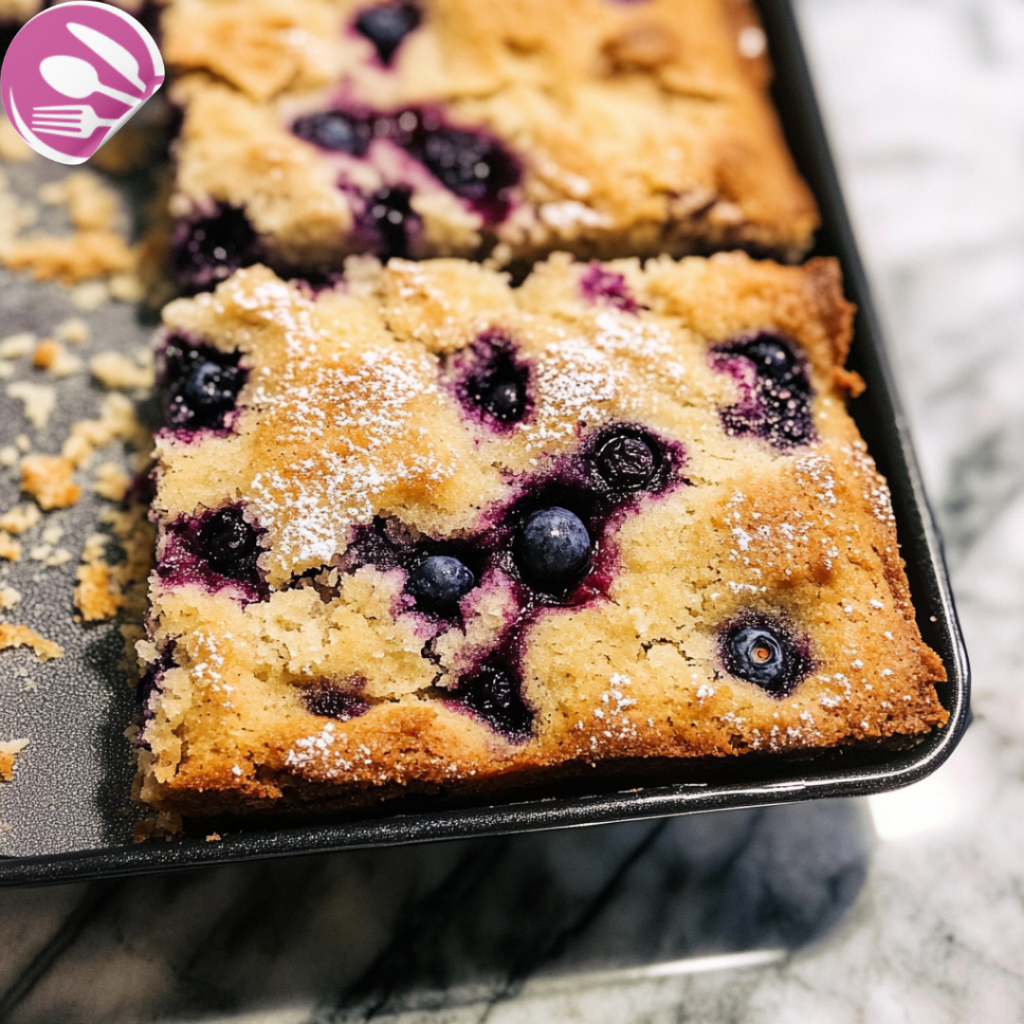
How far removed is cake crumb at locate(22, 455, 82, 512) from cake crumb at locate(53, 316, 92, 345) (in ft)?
1.01

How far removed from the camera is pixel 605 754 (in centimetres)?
180

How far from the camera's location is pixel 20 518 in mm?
2203

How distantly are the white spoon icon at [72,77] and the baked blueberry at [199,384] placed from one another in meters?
0.46

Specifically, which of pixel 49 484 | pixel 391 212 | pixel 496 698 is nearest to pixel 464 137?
pixel 391 212

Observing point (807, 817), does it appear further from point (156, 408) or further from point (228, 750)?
point (156, 408)

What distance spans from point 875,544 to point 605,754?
0.63 m

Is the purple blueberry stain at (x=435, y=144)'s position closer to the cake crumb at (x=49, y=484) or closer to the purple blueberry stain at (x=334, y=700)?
the cake crumb at (x=49, y=484)

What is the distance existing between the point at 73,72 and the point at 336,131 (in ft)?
2.06

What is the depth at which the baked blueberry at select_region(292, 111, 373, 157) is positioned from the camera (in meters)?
2.33

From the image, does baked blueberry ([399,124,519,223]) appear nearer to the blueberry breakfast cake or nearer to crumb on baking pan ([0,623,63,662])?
the blueberry breakfast cake

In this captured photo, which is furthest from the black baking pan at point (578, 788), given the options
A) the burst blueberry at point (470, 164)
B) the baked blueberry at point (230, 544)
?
the burst blueberry at point (470, 164)

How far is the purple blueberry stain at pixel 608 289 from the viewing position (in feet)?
7.09

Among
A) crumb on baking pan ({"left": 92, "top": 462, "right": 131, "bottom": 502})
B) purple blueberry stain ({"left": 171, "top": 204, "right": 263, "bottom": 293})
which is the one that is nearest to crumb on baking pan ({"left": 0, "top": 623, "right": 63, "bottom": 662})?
crumb on baking pan ({"left": 92, "top": 462, "right": 131, "bottom": 502})

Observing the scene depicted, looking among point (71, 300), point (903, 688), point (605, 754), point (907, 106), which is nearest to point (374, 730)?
point (605, 754)
